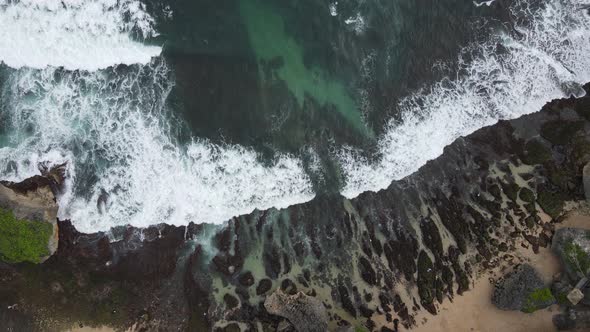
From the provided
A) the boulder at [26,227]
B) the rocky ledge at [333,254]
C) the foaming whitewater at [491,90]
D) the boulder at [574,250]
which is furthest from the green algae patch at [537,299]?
the boulder at [26,227]

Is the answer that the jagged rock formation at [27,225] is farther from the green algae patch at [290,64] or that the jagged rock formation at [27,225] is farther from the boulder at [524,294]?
the boulder at [524,294]

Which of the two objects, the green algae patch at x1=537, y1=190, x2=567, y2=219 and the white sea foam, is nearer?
the white sea foam

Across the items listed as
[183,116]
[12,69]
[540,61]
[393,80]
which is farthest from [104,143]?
[540,61]

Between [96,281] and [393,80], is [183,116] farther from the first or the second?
[393,80]

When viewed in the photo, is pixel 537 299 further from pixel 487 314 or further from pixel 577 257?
pixel 577 257

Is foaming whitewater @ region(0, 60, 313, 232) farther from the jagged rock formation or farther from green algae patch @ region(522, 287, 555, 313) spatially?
green algae patch @ region(522, 287, 555, 313)

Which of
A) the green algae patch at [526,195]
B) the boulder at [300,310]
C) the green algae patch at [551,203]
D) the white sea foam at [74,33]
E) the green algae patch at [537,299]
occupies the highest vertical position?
the white sea foam at [74,33]

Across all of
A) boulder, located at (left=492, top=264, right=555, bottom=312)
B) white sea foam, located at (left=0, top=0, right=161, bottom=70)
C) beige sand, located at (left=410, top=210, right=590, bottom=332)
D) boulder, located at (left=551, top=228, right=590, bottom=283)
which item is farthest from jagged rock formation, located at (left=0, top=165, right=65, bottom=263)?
boulder, located at (left=551, top=228, right=590, bottom=283)
